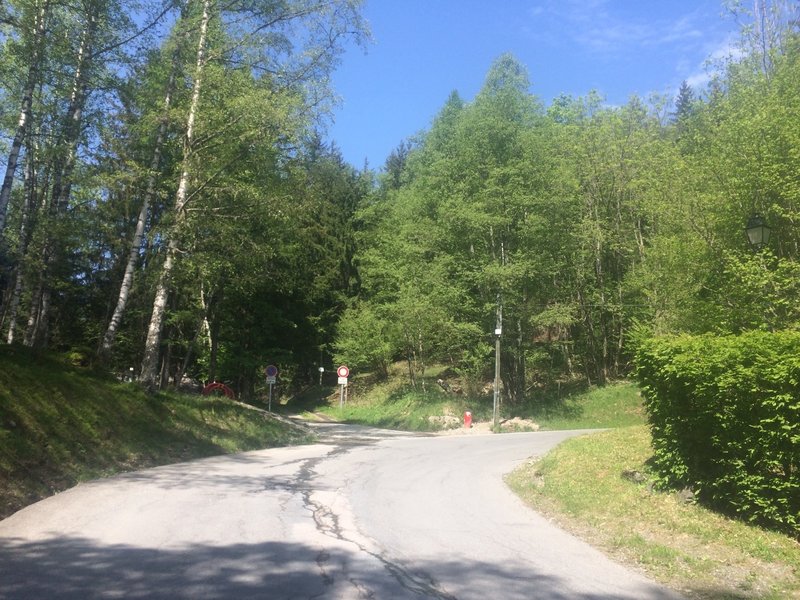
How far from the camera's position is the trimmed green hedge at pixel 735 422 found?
620 centimetres

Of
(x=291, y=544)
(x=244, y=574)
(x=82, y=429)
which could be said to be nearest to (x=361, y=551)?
(x=291, y=544)

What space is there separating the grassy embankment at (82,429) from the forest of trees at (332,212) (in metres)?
1.68

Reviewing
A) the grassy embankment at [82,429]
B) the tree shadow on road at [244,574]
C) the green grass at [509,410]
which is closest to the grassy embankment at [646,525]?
the tree shadow on road at [244,574]

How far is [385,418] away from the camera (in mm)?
33031

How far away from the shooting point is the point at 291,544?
6.64 m

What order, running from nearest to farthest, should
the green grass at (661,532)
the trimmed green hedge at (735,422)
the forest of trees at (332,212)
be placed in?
1. the green grass at (661,532)
2. the trimmed green hedge at (735,422)
3. the forest of trees at (332,212)

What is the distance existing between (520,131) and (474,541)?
28.0 meters

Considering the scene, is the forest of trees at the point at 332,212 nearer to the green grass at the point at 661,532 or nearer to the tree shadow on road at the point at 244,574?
the green grass at the point at 661,532

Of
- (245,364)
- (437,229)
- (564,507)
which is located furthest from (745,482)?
(245,364)

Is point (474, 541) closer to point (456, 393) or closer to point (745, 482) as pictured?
point (745, 482)

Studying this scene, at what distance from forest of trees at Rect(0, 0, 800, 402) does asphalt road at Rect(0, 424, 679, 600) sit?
7.26 meters

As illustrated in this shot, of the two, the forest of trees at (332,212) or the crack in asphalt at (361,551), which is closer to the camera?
the crack in asphalt at (361,551)

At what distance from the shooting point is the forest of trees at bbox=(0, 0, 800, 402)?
16.1 metres

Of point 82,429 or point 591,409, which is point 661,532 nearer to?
point 82,429
